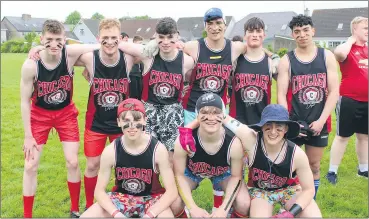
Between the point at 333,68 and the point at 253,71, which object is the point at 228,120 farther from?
the point at 333,68

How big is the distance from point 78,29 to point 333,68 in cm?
7058

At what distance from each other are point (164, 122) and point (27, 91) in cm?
165

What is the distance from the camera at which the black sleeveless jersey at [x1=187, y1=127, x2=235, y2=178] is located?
4.21 metres

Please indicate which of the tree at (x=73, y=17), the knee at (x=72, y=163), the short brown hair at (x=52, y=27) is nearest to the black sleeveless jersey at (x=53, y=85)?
the short brown hair at (x=52, y=27)

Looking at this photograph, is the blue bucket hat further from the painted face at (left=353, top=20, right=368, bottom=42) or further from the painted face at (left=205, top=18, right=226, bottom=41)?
the painted face at (left=353, top=20, right=368, bottom=42)

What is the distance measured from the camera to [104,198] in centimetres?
405

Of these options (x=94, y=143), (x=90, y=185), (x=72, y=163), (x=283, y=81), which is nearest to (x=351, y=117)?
(x=283, y=81)

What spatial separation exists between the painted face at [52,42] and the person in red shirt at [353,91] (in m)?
3.75

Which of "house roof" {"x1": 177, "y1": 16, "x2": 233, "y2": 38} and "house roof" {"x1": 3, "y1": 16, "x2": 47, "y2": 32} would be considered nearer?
"house roof" {"x1": 177, "y1": 16, "x2": 233, "y2": 38}

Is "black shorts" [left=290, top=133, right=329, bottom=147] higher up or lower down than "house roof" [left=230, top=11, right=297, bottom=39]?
lower down

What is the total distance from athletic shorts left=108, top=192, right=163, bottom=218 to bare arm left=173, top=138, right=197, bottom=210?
26 cm

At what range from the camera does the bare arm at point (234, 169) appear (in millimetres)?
4184

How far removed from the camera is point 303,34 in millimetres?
4648

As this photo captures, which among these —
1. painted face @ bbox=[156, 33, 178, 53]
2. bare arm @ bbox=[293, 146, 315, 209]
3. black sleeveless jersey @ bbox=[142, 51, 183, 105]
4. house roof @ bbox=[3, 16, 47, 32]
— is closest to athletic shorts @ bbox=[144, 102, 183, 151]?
black sleeveless jersey @ bbox=[142, 51, 183, 105]
